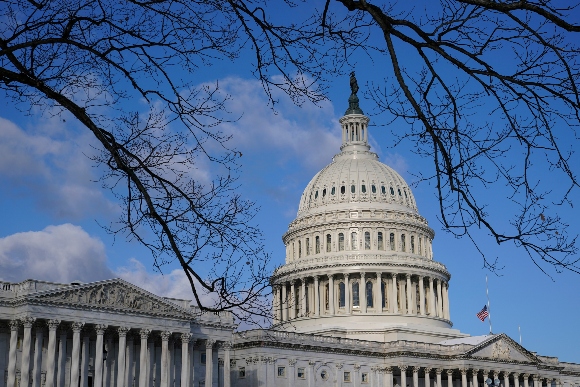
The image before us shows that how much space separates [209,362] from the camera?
3408 inches

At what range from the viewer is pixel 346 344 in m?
109

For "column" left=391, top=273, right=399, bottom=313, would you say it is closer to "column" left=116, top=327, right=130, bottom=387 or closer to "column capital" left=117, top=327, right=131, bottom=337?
"column capital" left=117, top=327, right=131, bottom=337

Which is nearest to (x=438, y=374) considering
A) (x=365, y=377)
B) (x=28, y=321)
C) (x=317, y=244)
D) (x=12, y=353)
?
(x=365, y=377)

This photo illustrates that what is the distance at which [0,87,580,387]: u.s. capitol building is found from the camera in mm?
75250

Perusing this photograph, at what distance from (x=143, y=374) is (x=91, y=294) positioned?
8.77m

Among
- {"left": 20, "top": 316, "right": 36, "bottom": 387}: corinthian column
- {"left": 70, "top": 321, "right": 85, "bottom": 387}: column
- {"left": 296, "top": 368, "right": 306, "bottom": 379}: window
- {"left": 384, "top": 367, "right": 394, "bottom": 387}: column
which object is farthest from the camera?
{"left": 384, "top": 367, "right": 394, "bottom": 387}: column

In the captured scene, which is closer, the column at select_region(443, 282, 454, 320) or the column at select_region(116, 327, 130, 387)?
the column at select_region(116, 327, 130, 387)

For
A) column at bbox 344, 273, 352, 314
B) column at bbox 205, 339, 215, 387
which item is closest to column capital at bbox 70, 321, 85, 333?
column at bbox 205, 339, 215, 387

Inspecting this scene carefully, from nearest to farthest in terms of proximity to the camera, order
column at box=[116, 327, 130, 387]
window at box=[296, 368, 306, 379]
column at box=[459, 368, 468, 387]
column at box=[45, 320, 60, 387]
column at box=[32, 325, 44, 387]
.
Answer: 1. column at box=[45, 320, 60, 387]
2. column at box=[32, 325, 44, 387]
3. column at box=[116, 327, 130, 387]
4. window at box=[296, 368, 306, 379]
5. column at box=[459, 368, 468, 387]

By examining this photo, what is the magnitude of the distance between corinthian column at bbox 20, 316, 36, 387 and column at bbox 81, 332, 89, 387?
6.24m

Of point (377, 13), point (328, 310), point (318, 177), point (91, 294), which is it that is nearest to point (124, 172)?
point (377, 13)

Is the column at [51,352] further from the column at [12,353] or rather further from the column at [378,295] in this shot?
the column at [378,295]

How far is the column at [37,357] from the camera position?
237 feet

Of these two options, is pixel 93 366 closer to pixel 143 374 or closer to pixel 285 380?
pixel 143 374
